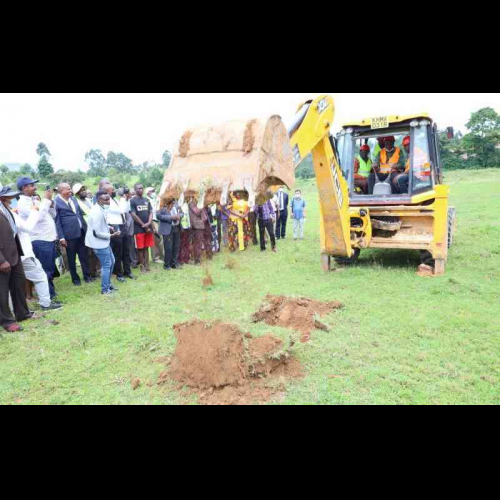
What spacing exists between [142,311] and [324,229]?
3.41 m

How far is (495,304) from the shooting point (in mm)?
5422

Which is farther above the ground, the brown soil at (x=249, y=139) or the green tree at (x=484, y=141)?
the green tree at (x=484, y=141)

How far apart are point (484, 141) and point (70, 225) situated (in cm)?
3935

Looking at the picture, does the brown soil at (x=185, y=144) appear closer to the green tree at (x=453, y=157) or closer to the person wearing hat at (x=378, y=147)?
the person wearing hat at (x=378, y=147)

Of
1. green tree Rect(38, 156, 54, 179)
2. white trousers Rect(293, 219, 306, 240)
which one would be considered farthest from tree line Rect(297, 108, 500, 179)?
white trousers Rect(293, 219, 306, 240)

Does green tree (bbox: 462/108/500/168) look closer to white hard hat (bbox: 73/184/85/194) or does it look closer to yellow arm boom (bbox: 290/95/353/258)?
yellow arm boom (bbox: 290/95/353/258)

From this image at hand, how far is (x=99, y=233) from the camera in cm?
672

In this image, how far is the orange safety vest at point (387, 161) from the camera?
7777mm

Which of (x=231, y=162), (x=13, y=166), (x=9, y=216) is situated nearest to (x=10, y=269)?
(x=9, y=216)

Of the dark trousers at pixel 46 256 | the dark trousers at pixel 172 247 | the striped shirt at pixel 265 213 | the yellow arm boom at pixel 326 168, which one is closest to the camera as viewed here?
the yellow arm boom at pixel 326 168

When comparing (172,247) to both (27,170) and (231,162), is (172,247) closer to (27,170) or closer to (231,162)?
(231,162)

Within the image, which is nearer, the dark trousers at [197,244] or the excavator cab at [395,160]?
the excavator cab at [395,160]

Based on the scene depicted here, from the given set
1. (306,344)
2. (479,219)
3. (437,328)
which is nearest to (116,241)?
(306,344)

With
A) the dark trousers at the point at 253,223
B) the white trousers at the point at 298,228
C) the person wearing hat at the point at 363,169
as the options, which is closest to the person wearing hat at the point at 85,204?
the dark trousers at the point at 253,223
